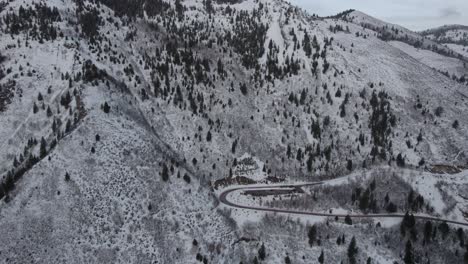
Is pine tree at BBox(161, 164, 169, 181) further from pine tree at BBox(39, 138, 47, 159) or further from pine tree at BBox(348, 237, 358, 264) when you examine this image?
pine tree at BBox(348, 237, 358, 264)

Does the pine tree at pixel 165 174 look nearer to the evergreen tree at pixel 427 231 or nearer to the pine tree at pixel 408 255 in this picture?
the pine tree at pixel 408 255

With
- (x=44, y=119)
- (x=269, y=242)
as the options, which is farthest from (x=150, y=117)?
(x=269, y=242)

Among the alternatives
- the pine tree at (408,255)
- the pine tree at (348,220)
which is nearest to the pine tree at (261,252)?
the pine tree at (348,220)

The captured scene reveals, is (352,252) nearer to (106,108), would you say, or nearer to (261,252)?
(261,252)

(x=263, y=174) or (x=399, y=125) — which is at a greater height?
(x=399, y=125)

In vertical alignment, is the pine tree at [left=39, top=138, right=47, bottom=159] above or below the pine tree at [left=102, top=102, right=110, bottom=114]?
below

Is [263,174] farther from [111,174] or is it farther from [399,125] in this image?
[399,125]

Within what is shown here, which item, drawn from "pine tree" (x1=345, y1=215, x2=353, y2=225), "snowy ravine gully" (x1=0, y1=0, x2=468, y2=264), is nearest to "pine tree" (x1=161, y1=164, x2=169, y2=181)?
"snowy ravine gully" (x1=0, y1=0, x2=468, y2=264)

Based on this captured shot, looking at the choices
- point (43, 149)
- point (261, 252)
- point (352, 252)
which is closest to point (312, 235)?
point (352, 252)
